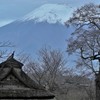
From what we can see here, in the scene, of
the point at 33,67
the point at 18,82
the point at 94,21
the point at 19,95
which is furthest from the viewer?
the point at 33,67

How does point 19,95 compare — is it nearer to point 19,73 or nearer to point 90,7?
point 19,73

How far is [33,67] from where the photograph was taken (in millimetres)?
65938

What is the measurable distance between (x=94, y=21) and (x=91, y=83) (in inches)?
1198

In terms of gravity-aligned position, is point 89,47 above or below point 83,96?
above

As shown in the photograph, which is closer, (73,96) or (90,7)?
(90,7)

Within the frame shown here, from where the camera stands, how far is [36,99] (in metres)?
24.8

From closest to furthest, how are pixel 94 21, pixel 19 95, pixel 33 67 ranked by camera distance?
pixel 19 95 < pixel 94 21 < pixel 33 67

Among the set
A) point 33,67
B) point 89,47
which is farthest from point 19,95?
point 33,67

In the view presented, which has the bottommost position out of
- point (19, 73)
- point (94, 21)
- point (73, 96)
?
point (73, 96)

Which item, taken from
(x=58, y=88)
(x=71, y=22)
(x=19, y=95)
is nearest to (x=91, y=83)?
(x=58, y=88)

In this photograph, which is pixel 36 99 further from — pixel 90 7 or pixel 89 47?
pixel 89 47

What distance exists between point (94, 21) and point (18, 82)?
37.1 feet

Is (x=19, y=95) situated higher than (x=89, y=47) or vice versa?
(x=89, y=47)

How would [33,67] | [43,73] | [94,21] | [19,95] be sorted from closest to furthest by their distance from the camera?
[19,95]
[94,21]
[43,73]
[33,67]
